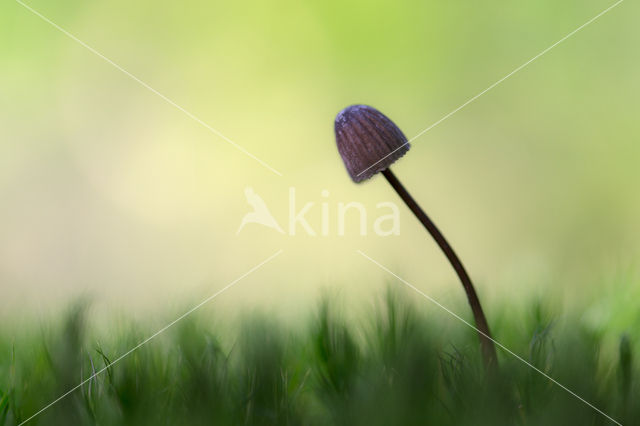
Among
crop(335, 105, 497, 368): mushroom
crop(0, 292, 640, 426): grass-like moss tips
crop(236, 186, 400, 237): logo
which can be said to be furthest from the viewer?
crop(236, 186, 400, 237): logo

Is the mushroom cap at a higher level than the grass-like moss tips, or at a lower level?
higher

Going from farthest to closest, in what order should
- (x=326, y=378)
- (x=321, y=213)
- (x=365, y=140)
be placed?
(x=321, y=213)
(x=365, y=140)
(x=326, y=378)

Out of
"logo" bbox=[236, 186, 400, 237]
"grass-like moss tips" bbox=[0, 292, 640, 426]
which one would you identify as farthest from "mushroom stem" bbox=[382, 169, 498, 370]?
"logo" bbox=[236, 186, 400, 237]

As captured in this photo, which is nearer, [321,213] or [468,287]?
[468,287]

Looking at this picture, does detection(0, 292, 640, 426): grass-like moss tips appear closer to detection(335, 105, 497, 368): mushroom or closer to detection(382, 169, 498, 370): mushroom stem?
detection(382, 169, 498, 370): mushroom stem

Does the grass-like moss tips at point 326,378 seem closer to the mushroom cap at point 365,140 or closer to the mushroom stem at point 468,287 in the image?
the mushroom stem at point 468,287

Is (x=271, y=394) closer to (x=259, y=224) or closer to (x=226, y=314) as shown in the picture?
(x=226, y=314)

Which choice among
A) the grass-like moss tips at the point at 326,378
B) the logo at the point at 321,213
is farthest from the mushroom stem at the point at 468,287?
the logo at the point at 321,213

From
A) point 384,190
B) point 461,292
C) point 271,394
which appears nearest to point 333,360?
point 271,394

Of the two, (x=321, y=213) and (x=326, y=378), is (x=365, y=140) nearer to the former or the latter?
(x=326, y=378)

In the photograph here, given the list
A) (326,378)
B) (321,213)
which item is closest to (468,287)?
(326,378)
